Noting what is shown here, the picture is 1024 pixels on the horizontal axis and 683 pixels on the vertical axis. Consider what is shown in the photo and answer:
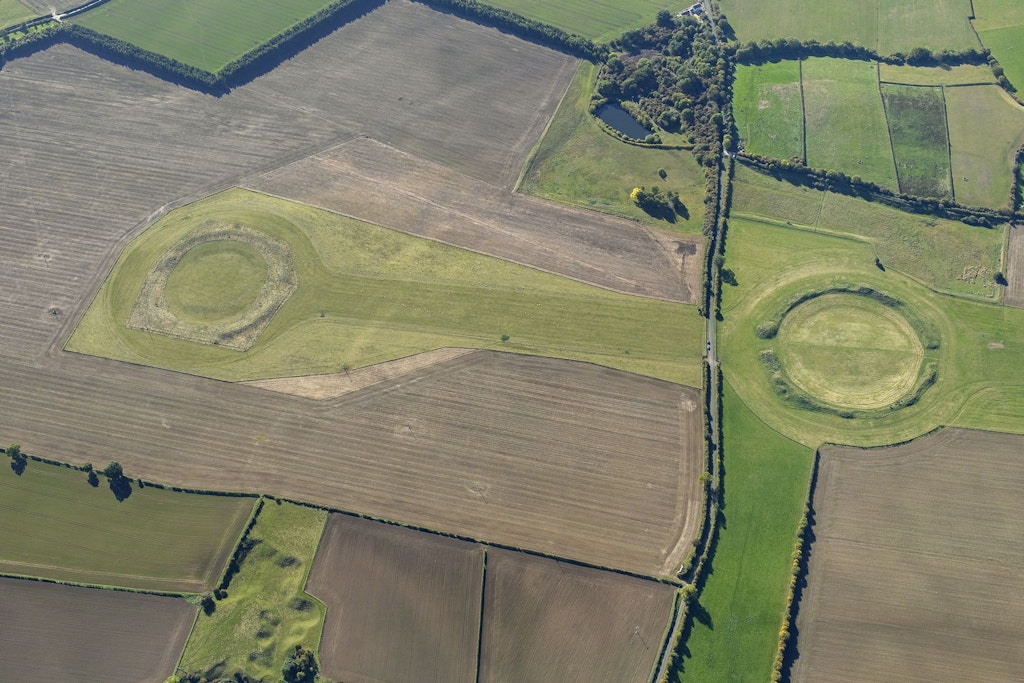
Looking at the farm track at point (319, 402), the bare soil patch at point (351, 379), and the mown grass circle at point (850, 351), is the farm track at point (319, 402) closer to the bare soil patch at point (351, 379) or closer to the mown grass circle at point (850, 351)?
the bare soil patch at point (351, 379)

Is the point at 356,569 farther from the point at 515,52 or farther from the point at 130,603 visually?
the point at 515,52

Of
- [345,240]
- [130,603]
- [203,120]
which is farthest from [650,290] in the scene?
[203,120]

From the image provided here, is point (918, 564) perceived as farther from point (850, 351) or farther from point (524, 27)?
point (524, 27)

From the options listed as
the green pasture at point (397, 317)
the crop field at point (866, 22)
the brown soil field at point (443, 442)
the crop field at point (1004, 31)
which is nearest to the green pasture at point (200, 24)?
the green pasture at point (397, 317)

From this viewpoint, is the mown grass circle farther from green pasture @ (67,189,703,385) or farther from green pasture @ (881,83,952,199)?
green pasture @ (881,83,952,199)

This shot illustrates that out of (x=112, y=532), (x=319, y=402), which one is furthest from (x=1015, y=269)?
(x=112, y=532)
